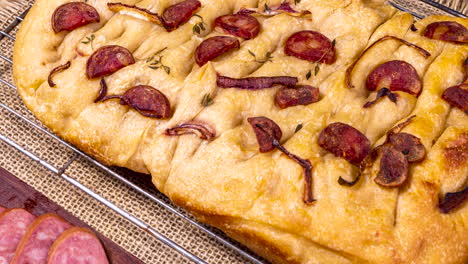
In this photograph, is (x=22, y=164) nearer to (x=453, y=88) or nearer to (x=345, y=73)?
(x=345, y=73)

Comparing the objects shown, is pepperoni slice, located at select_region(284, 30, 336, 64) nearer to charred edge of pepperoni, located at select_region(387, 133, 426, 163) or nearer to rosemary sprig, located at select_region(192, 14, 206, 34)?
rosemary sprig, located at select_region(192, 14, 206, 34)

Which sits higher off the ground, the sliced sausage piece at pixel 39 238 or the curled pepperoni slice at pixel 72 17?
the curled pepperoni slice at pixel 72 17

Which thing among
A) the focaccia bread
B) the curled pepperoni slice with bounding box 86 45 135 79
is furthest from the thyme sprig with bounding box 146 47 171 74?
the curled pepperoni slice with bounding box 86 45 135 79

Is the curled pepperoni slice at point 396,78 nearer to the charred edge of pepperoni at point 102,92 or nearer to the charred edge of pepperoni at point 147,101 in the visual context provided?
the charred edge of pepperoni at point 147,101

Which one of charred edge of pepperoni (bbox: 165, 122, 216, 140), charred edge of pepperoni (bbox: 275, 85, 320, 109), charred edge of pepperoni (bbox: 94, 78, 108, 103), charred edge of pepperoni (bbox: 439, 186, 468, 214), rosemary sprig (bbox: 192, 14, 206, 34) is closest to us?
charred edge of pepperoni (bbox: 439, 186, 468, 214)

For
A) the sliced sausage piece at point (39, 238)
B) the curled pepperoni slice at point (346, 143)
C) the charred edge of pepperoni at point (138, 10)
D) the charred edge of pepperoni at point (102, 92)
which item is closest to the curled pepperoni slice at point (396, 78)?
the curled pepperoni slice at point (346, 143)

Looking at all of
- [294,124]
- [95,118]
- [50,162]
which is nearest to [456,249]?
[294,124]
